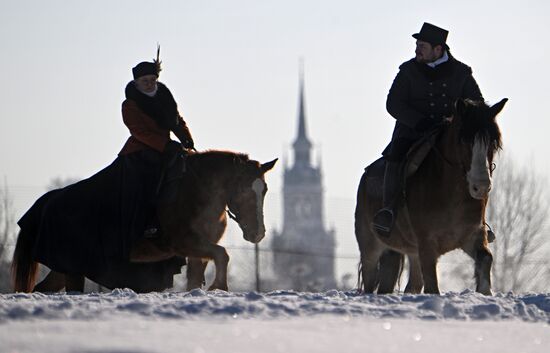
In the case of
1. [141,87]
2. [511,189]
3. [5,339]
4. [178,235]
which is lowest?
[5,339]

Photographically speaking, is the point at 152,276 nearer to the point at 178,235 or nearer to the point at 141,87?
the point at 178,235

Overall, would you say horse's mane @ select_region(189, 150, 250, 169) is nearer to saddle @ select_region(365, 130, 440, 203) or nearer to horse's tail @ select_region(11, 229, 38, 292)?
saddle @ select_region(365, 130, 440, 203)

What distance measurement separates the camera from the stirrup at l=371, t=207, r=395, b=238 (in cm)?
1404

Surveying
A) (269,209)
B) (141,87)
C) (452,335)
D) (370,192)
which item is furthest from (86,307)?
(269,209)

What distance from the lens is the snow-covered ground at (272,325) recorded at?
8.13 m

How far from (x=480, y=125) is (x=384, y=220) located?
1586mm

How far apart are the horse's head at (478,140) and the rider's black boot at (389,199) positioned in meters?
0.99

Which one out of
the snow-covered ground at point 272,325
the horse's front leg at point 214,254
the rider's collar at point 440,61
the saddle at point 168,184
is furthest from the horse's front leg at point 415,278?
the snow-covered ground at point 272,325

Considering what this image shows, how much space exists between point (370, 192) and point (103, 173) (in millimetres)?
3079

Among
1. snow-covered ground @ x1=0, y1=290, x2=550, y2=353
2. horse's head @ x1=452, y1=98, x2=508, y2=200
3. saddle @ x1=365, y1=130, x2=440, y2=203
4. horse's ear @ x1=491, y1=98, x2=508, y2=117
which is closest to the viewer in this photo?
snow-covered ground @ x1=0, y1=290, x2=550, y2=353

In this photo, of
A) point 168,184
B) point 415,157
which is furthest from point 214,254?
point 415,157

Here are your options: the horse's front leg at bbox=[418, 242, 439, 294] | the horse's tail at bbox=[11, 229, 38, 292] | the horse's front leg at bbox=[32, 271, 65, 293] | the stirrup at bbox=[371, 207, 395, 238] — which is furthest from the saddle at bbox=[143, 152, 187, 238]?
the horse's front leg at bbox=[418, 242, 439, 294]

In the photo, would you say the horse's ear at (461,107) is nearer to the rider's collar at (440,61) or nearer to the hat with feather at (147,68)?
the rider's collar at (440,61)

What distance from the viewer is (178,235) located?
50.7 feet
